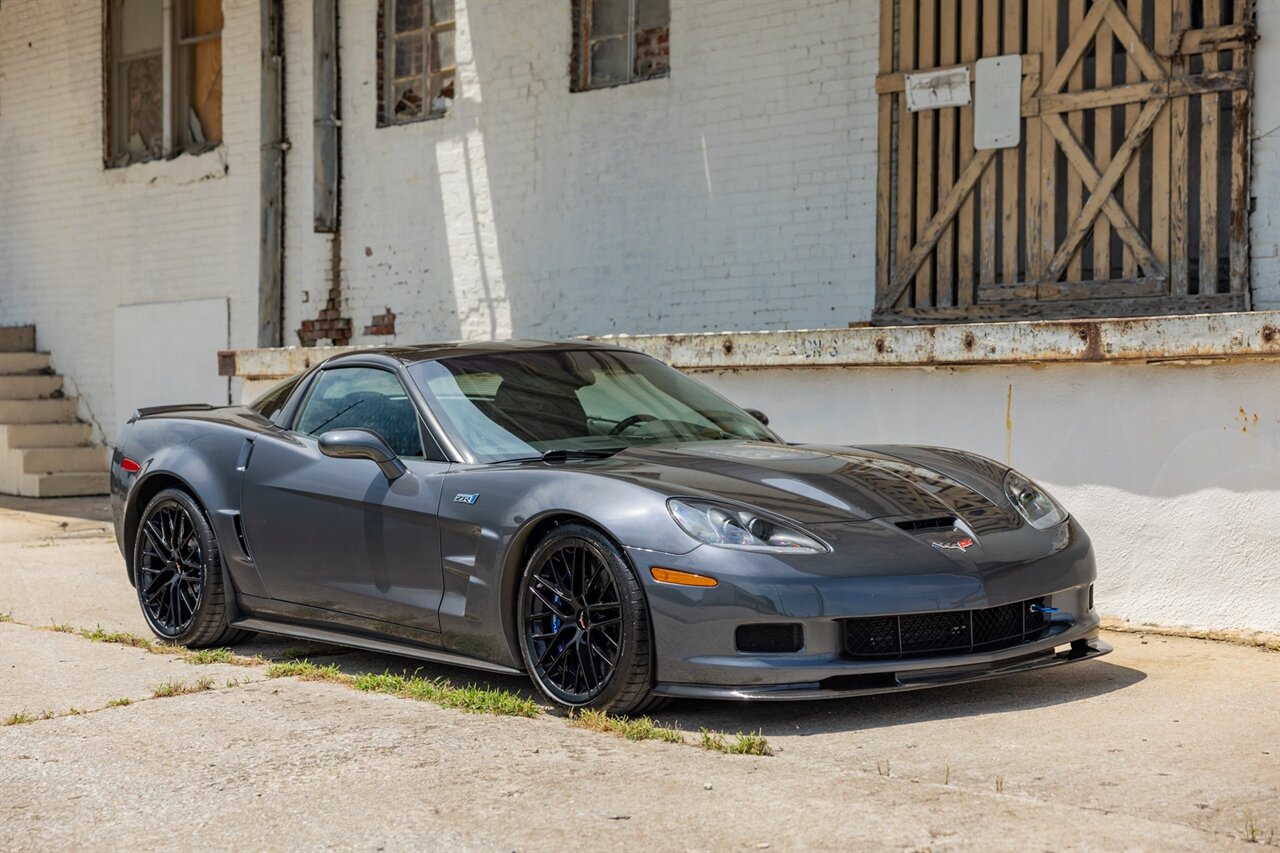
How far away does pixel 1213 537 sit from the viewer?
6.80 m

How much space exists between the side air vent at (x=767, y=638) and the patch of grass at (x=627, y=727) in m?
0.34

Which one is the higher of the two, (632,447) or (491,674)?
(632,447)

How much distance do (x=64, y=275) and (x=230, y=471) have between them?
33.3 ft

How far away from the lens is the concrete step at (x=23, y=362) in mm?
15766

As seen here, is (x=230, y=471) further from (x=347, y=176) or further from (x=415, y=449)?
(x=347, y=176)

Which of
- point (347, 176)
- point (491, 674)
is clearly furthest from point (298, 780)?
point (347, 176)

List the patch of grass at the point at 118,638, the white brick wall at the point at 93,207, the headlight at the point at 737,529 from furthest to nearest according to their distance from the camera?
the white brick wall at the point at 93,207
the patch of grass at the point at 118,638
the headlight at the point at 737,529

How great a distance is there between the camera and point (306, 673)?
20.1ft

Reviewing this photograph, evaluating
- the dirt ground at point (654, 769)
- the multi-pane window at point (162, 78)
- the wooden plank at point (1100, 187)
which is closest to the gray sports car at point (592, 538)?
the dirt ground at point (654, 769)

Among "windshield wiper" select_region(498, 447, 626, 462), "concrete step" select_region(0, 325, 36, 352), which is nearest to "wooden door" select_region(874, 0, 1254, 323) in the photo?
"windshield wiper" select_region(498, 447, 626, 462)

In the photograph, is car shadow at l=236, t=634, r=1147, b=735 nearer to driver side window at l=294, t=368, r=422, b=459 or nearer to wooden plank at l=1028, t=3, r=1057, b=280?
driver side window at l=294, t=368, r=422, b=459

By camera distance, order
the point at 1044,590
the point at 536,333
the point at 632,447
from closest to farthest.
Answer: the point at 1044,590 < the point at 632,447 < the point at 536,333

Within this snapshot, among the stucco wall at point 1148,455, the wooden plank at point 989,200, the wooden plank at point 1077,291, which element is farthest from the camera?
the wooden plank at point 989,200

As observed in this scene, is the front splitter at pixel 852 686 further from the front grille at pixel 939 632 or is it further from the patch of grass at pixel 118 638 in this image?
the patch of grass at pixel 118 638
